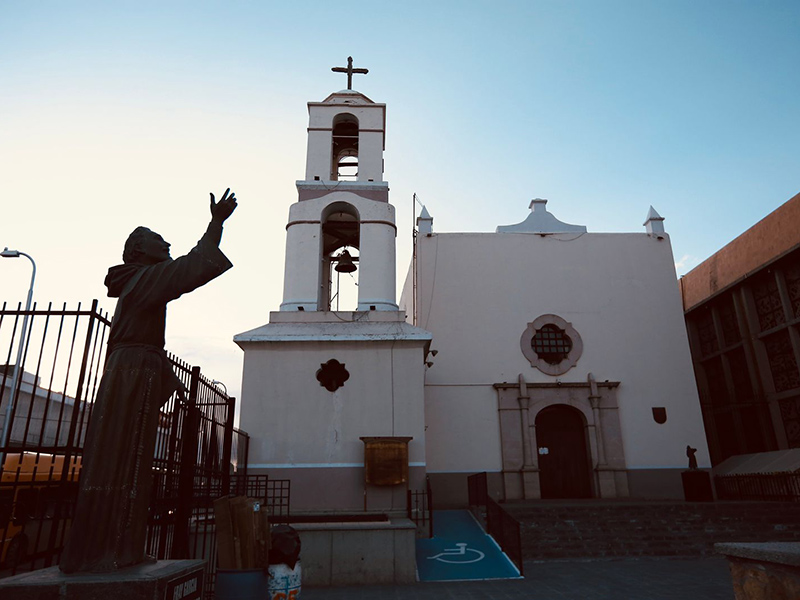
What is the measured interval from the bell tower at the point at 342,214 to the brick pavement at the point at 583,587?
261 inches

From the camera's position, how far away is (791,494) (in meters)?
13.9

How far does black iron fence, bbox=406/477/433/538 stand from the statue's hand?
8.17 metres

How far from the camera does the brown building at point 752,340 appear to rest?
1645 cm

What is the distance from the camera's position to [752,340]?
17.8 metres

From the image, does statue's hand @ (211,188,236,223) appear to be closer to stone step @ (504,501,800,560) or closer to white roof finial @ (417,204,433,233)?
stone step @ (504,501,800,560)

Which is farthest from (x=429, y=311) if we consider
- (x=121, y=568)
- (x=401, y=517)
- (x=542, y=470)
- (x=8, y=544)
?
(x=121, y=568)

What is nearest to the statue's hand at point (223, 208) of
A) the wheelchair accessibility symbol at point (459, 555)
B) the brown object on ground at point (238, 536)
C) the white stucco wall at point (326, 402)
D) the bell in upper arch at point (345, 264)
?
the brown object on ground at point (238, 536)

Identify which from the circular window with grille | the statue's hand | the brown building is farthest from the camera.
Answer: the circular window with grille

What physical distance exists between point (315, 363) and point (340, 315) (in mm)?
1286

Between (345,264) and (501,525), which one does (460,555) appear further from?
(345,264)

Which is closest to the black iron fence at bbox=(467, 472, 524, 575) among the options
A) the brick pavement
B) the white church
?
the brick pavement

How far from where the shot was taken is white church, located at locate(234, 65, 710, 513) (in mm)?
12203

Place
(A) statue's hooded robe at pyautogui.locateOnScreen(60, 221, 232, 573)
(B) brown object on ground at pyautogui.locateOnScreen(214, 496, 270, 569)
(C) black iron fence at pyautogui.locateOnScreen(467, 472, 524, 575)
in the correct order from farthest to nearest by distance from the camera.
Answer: (C) black iron fence at pyautogui.locateOnScreen(467, 472, 524, 575) → (B) brown object on ground at pyautogui.locateOnScreen(214, 496, 270, 569) → (A) statue's hooded robe at pyautogui.locateOnScreen(60, 221, 232, 573)

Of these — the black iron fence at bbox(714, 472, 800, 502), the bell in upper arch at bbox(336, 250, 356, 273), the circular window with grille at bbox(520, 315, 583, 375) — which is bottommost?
the black iron fence at bbox(714, 472, 800, 502)
